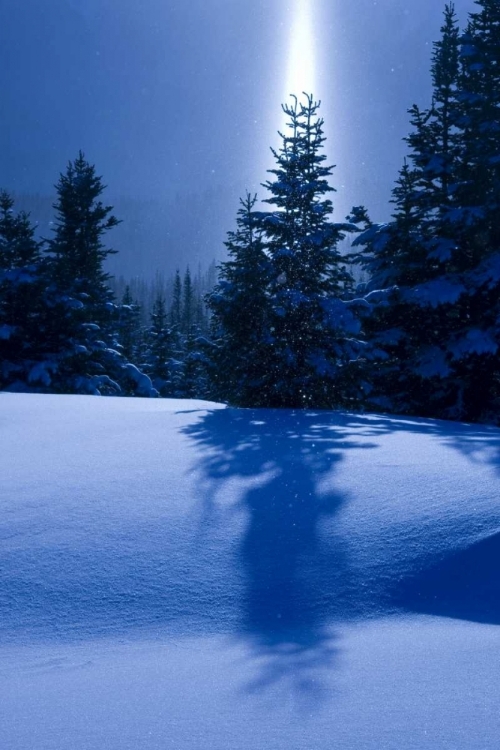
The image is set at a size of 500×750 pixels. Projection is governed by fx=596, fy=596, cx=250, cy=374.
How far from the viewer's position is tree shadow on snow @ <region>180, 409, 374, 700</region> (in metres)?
2.52

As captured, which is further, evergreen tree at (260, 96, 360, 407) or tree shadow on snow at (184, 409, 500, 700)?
evergreen tree at (260, 96, 360, 407)

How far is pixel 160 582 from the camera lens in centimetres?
309

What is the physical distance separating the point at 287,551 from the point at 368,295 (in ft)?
32.6

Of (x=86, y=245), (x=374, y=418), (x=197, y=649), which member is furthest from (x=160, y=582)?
(x=86, y=245)

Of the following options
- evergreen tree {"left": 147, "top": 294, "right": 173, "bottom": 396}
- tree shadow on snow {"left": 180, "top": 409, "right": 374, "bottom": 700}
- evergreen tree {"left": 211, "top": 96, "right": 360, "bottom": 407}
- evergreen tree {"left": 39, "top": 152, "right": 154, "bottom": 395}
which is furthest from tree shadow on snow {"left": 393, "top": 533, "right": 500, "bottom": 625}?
evergreen tree {"left": 147, "top": 294, "right": 173, "bottom": 396}

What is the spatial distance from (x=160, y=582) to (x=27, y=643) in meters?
0.69

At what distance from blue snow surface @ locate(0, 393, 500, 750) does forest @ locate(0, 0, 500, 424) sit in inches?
222

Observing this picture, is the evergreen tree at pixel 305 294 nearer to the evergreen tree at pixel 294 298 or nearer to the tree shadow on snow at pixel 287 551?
the evergreen tree at pixel 294 298

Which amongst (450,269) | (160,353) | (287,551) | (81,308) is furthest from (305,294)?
(160,353)

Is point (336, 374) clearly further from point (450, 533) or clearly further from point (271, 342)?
point (450, 533)

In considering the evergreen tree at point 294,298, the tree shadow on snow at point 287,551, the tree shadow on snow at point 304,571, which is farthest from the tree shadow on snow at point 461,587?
the evergreen tree at point 294,298

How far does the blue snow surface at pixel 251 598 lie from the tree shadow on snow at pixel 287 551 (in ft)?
0.04

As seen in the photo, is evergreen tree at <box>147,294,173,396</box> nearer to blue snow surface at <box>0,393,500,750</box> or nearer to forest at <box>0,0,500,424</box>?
forest at <box>0,0,500,424</box>

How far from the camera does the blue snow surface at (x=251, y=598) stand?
1.97 metres
